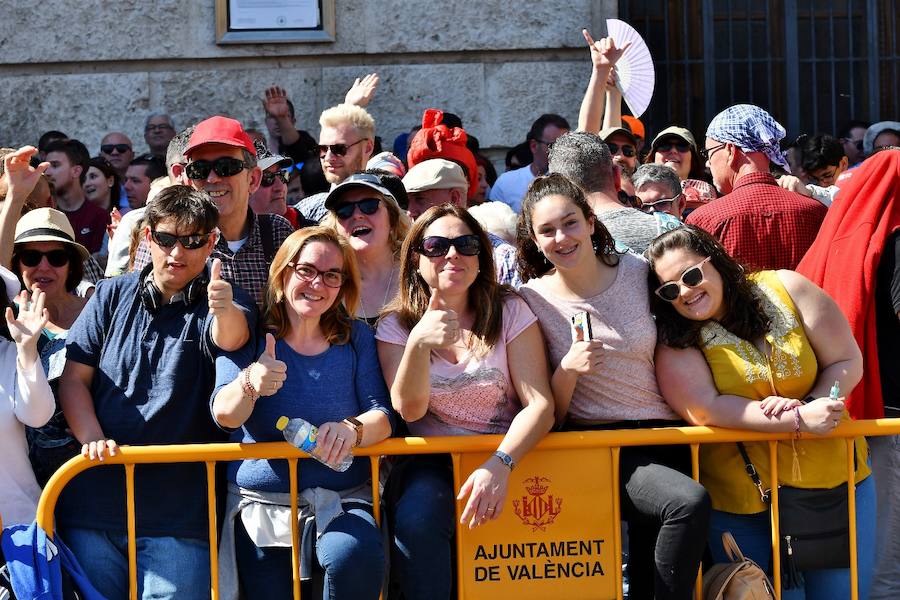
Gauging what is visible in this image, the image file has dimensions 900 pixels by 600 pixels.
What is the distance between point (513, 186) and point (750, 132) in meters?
2.00

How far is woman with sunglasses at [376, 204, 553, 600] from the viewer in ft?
13.9

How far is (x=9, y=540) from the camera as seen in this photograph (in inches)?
162

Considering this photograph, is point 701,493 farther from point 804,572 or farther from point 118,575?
point 118,575

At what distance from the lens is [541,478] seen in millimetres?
4465

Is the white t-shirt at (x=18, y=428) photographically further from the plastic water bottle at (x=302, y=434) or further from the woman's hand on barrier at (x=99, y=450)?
the plastic water bottle at (x=302, y=434)

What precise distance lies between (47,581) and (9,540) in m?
0.19

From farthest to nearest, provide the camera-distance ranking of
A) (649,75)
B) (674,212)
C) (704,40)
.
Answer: (704,40) < (649,75) < (674,212)

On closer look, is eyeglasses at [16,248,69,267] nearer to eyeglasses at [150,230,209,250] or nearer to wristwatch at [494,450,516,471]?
eyeglasses at [150,230,209,250]

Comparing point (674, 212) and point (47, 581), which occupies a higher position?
point (674, 212)

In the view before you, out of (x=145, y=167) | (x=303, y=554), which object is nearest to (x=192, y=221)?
(x=303, y=554)

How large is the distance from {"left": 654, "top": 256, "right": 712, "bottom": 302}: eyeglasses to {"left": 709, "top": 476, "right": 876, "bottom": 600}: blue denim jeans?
30.7 inches

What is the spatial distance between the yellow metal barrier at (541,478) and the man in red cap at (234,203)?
100 cm

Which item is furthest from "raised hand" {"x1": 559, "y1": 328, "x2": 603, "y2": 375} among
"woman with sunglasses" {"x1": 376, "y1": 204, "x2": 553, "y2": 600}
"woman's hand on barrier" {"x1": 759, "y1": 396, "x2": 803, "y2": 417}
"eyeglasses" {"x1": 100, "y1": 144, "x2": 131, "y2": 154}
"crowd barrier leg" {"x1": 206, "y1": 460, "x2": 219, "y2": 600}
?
"eyeglasses" {"x1": 100, "y1": 144, "x2": 131, "y2": 154}

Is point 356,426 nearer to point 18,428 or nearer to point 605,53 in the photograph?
point 18,428
